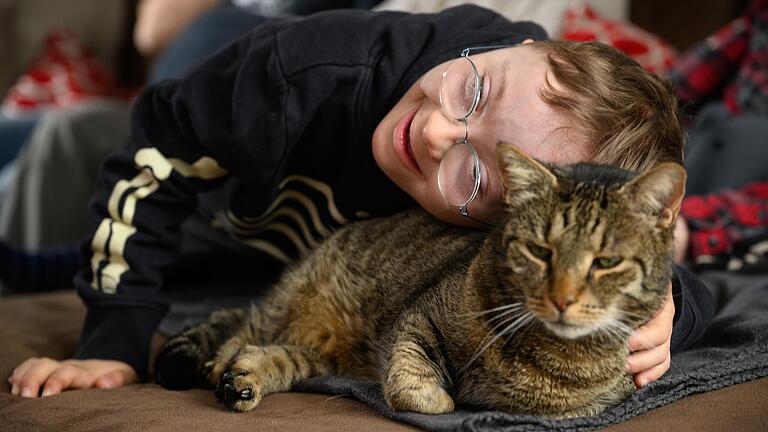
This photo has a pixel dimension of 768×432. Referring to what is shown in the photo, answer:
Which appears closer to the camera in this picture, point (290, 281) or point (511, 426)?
point (511, 426)

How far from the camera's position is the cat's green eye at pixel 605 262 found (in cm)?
94

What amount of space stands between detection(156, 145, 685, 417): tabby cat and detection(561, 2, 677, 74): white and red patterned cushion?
1.20m

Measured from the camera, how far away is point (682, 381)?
1139mm

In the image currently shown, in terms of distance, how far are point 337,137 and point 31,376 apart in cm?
68

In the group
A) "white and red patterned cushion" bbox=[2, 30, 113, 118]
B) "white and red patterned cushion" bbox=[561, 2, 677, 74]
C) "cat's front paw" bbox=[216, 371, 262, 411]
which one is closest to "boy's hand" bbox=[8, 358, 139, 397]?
"cat's front paw" bbox=[216, 371, 262, 411]

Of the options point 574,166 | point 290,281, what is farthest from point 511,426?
point 290,281

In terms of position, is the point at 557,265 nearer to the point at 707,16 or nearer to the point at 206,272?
the point at 206,272

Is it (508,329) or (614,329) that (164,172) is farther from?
(614,329)

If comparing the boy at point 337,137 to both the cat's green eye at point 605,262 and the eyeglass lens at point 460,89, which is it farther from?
the cat's green eye at point 605,262

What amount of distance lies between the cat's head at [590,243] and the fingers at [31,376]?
0.76 metres

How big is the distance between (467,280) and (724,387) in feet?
1.33

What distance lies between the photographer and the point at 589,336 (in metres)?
0.99

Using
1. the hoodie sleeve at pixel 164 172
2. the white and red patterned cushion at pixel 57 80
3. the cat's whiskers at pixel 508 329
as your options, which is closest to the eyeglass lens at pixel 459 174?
the cat's whiskers at pixel 508 329

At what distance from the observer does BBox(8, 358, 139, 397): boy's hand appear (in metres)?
1.28
